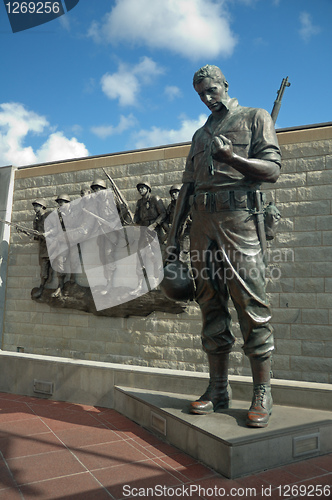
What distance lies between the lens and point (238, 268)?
2.81 m

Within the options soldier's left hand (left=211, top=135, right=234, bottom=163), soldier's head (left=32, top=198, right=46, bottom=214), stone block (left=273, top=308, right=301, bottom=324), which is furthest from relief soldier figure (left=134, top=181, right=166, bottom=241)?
soldier's left hand (left=211, top=135, right=234, bottom=163)

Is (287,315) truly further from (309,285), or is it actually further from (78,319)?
(78,319)

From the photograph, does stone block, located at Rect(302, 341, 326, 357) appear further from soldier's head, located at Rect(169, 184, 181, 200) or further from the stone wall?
soldier's head, located at Rect(169, 184, 181, 200)

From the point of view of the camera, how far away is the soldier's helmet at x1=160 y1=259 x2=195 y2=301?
2979 millimetres

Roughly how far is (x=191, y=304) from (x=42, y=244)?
112 inches

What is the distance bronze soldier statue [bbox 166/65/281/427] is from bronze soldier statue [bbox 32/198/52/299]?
13.5 feet

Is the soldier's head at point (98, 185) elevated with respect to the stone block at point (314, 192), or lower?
elevated

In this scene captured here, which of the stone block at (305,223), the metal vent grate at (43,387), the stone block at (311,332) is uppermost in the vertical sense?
the stone block at (305,223)

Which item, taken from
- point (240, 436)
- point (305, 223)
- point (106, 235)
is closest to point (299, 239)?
point (305, 223)

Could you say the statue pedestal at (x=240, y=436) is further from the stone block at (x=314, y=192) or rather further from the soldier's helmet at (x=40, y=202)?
the soldier's helmet at (x=40, y=202)

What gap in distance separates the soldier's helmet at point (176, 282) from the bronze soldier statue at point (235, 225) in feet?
0.32

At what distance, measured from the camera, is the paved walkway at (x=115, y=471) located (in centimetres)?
231

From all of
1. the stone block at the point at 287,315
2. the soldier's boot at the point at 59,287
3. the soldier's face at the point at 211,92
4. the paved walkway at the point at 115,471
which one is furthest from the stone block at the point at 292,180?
the soldier's boot at the point at 59,287

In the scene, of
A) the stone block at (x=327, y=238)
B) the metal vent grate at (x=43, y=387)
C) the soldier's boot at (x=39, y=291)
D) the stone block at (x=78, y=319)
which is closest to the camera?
the metal vent grate at (x=43, y=387)
